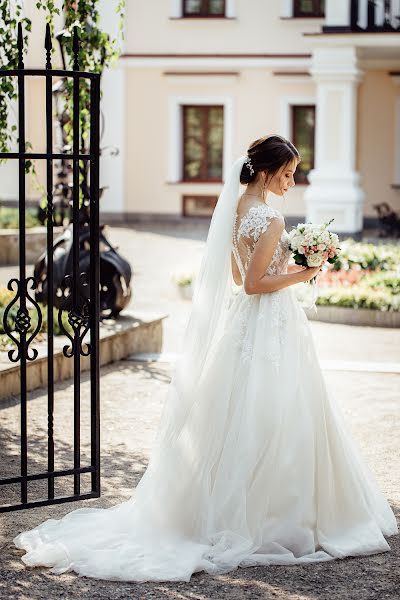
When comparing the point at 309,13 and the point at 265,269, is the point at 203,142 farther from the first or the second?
the point at 265,269

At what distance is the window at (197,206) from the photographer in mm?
25594

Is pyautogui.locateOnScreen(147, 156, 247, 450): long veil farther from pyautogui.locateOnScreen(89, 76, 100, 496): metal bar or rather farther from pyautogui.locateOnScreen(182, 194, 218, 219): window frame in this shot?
pyautogui.locateOnScreen(182, 194, 218, 219): window frame

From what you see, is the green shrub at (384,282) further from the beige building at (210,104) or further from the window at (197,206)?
the window at (197,206)

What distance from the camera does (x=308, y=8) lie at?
24.8 meters

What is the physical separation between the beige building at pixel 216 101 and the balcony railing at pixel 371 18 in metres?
2.15

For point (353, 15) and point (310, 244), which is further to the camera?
point (353, 15)

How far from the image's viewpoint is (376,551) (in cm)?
494

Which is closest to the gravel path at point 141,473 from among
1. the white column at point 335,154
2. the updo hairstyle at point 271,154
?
the updo hairstyle at point 271,154

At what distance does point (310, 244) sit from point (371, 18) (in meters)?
16.3

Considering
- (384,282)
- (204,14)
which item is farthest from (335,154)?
(384,282)

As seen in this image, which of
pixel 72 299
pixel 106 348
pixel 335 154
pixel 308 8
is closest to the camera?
pixel 72 299

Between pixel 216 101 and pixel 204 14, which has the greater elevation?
pixel 204 14

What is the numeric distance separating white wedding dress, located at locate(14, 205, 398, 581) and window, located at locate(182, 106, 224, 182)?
20.6 metres

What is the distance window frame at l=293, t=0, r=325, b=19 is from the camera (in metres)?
24.7
